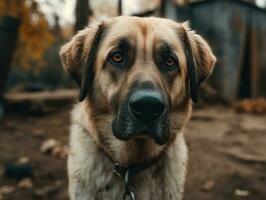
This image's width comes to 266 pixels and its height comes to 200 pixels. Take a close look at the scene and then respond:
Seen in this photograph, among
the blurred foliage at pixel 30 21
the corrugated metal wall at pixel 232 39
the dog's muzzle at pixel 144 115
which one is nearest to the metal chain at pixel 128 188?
the dog's muzzle at pixel 144 115

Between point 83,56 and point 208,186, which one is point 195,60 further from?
point 208,186

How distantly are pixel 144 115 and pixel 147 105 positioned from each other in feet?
0.30

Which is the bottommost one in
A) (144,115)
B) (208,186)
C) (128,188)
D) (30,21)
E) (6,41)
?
(208,186)

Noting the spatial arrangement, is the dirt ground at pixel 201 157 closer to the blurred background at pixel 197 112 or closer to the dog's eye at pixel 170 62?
the blurred background at pixel 197 112

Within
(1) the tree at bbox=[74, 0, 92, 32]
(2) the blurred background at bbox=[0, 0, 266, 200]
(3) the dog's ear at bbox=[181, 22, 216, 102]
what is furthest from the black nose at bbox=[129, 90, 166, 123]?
(1) the tree at bbox=[74, 0, 92, 32]

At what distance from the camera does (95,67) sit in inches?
158

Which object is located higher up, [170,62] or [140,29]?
[140,29]

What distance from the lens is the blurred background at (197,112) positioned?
620 cm

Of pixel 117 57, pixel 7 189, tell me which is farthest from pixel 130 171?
pixel 7 189

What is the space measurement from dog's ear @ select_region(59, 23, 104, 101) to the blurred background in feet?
4.86

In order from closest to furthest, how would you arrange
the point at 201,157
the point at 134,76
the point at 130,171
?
the point at 134,76, the point at 130,171, the point at 201,157

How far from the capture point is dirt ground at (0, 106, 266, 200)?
5.91 metres

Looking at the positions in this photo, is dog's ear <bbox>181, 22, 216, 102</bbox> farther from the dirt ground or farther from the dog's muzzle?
the dirt ground

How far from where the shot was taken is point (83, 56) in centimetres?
414
